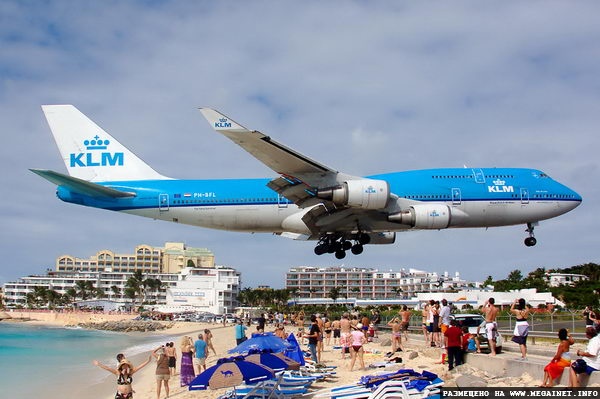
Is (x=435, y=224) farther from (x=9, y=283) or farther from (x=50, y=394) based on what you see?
(x=9, y=283)

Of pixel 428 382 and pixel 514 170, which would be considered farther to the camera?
pixel 514 170

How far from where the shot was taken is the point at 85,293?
174750 millimetres

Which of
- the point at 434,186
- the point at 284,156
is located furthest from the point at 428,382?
the point at 434,186

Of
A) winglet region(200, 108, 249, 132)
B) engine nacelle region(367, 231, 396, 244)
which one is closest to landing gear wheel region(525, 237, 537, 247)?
engine nacelle region(367, 231, 396, 244)

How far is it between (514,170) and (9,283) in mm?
A: 184455

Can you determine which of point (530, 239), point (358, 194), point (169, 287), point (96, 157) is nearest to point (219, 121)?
point (358, 194)

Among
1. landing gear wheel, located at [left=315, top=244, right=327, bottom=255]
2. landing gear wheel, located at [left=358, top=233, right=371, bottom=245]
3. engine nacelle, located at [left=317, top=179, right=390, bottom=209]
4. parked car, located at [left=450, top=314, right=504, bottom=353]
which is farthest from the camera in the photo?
landing gear wheel, located at [left=315, top=244, right=327, bottom=255]

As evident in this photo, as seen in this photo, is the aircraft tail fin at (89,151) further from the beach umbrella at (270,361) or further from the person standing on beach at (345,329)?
the beach umbrella at (270,361)

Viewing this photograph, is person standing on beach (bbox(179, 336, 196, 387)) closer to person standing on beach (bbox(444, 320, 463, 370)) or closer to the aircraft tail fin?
person standing on beach (bbox(444, 320, 463, 370))

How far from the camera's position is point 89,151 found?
1320 inches

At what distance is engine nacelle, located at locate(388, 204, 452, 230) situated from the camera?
28516 millimetres

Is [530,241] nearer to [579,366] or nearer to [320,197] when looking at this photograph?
[320,197]

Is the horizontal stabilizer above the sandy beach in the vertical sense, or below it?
above

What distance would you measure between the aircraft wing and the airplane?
0.18 feet
